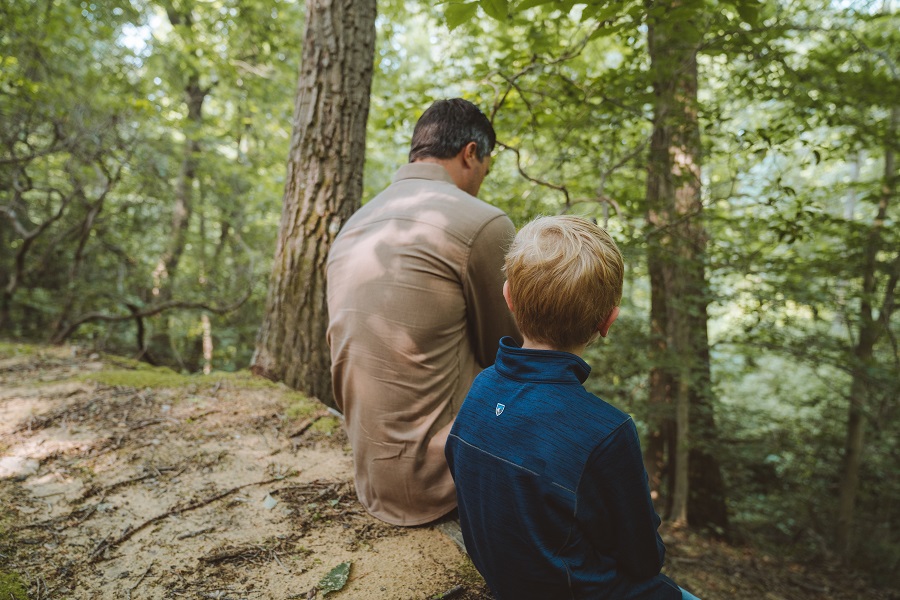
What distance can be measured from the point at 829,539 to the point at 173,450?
25.1 ft

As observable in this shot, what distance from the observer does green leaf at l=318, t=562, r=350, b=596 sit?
1449mm

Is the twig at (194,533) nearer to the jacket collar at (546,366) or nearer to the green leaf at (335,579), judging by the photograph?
A: the green leaf at (335,579)

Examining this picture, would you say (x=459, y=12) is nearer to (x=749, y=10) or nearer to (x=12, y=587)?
(x=749, y=10)

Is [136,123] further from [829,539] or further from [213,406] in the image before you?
[829,539]

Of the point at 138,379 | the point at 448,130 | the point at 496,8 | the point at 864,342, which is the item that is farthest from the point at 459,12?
the point at 864,342

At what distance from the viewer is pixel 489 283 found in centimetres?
177

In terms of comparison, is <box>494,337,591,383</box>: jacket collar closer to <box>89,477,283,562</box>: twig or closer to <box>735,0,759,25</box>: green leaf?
<box>89,477,283,562</box>: twig

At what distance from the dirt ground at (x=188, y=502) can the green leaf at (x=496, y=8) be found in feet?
6.67

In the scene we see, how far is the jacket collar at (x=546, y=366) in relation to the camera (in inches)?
45.9

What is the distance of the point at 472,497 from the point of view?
1.23m

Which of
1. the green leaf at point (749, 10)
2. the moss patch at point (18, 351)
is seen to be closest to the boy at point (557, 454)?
the green leaf at point (749, 10)

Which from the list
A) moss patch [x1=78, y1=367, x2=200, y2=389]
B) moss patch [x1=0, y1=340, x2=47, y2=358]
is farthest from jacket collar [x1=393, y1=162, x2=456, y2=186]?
moss patch [x1=0, y1=340, x2=47, y2=358]

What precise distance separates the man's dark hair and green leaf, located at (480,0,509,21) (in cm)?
37

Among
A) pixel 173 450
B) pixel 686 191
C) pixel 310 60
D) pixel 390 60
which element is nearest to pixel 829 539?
pixel 686 191
